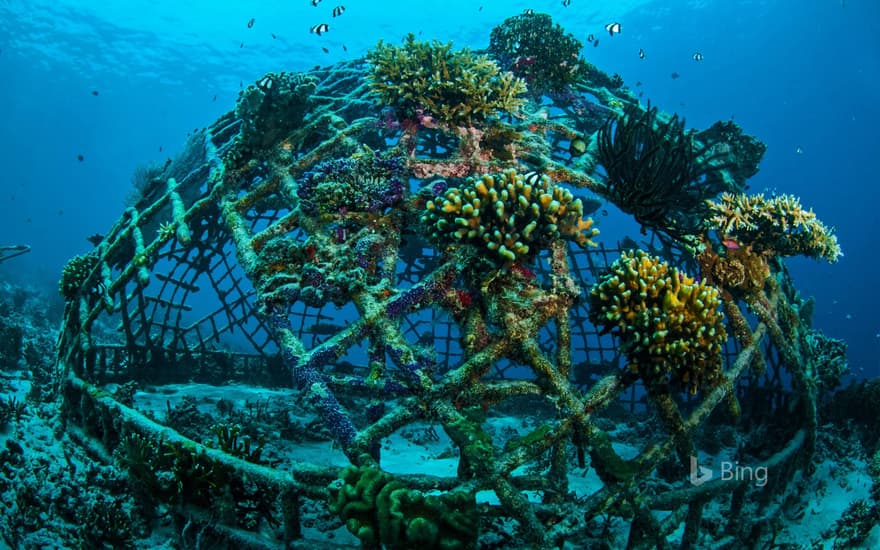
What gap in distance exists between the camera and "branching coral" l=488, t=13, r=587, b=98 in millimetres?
9617

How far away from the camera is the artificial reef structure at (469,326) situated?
3.95 m

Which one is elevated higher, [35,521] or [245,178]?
[245,178]

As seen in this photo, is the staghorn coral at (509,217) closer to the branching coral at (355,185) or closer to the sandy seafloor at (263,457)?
the branching coral at (355,185)

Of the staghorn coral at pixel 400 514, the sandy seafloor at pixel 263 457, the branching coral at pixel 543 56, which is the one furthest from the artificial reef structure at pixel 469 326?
the branching coral at pixel 543 56

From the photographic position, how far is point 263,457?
21.0 ft

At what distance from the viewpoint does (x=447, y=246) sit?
526 cm

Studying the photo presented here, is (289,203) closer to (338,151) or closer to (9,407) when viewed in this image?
(338,151)

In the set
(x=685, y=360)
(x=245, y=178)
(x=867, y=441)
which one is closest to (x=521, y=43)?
(x=245, y=178)

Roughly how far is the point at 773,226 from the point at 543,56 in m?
5.83

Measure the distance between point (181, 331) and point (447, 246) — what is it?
8846 mm

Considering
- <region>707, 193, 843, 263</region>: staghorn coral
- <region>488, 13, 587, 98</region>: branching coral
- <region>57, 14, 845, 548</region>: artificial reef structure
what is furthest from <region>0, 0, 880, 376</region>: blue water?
<region>707, 193, 843, 263</region>: staghorn coral

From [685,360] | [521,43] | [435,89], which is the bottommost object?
[685,360]

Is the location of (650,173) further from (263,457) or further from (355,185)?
(263,457)

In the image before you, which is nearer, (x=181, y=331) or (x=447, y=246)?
(x=447, y=246)
